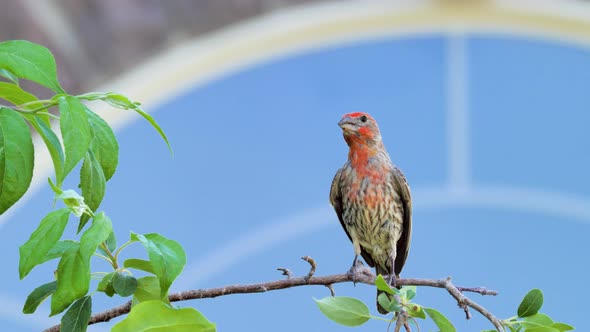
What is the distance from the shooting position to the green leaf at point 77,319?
15.6 inches

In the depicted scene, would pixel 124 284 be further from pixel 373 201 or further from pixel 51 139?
pixel 373 201

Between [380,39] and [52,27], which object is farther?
[52,27]

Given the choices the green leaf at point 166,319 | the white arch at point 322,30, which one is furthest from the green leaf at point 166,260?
the white arch at point 322,30

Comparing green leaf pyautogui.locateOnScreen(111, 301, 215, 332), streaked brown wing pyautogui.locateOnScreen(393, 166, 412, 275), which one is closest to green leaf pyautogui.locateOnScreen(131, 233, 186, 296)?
green leaf pyautogui.locateOnScreen(111, 301, 215, 332)

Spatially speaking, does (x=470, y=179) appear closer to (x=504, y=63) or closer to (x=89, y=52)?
(x=504, y=63)

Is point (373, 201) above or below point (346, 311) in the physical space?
above

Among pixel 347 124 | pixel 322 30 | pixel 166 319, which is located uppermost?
pixel 322 30

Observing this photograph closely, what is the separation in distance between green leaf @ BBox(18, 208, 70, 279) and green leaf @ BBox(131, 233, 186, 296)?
34mm

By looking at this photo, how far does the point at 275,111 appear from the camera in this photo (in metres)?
2.01

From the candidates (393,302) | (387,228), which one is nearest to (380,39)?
(387,228)

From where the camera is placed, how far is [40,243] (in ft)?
1.14

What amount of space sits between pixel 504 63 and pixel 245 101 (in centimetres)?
60

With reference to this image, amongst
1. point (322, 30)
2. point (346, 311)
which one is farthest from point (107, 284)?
point (322, 30)

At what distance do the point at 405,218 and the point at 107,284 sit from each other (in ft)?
1.33
